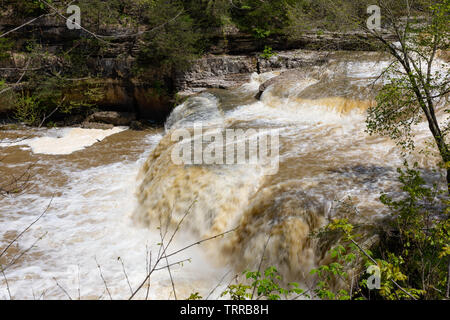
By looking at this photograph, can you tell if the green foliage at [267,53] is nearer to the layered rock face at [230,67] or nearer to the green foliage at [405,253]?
the layered rock face at [230,67]

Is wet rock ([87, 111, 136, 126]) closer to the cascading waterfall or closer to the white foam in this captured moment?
the white foam

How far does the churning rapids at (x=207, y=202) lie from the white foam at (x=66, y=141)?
2.80 feet

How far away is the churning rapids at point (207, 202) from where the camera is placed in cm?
395

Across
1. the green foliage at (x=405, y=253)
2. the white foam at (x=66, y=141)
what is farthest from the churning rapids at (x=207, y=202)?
the white foam at (x=66, y=141)

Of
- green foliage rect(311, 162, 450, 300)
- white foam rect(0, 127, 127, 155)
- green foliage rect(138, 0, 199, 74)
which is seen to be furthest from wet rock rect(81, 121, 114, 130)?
green foliage rect(311, 162, 450, 300)

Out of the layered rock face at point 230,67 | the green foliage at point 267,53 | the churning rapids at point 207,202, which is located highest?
the green foliage at point 267,53

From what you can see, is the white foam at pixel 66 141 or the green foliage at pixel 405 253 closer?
the green foliage at pixel 405 253

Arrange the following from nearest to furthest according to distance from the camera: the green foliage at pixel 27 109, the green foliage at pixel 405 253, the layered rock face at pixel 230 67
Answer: the green foliage at pixel 405 253 → the green foliage at pixel 27 109 → the layered rock face at pixel 230 67

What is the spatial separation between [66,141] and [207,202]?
298 inches

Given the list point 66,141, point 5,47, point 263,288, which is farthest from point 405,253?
point 5,47

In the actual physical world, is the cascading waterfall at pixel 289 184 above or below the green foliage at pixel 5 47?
below

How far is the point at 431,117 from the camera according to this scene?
3.85 m

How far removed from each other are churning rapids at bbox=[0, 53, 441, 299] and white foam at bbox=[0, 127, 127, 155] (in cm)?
85

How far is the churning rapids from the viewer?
3.95 metres
